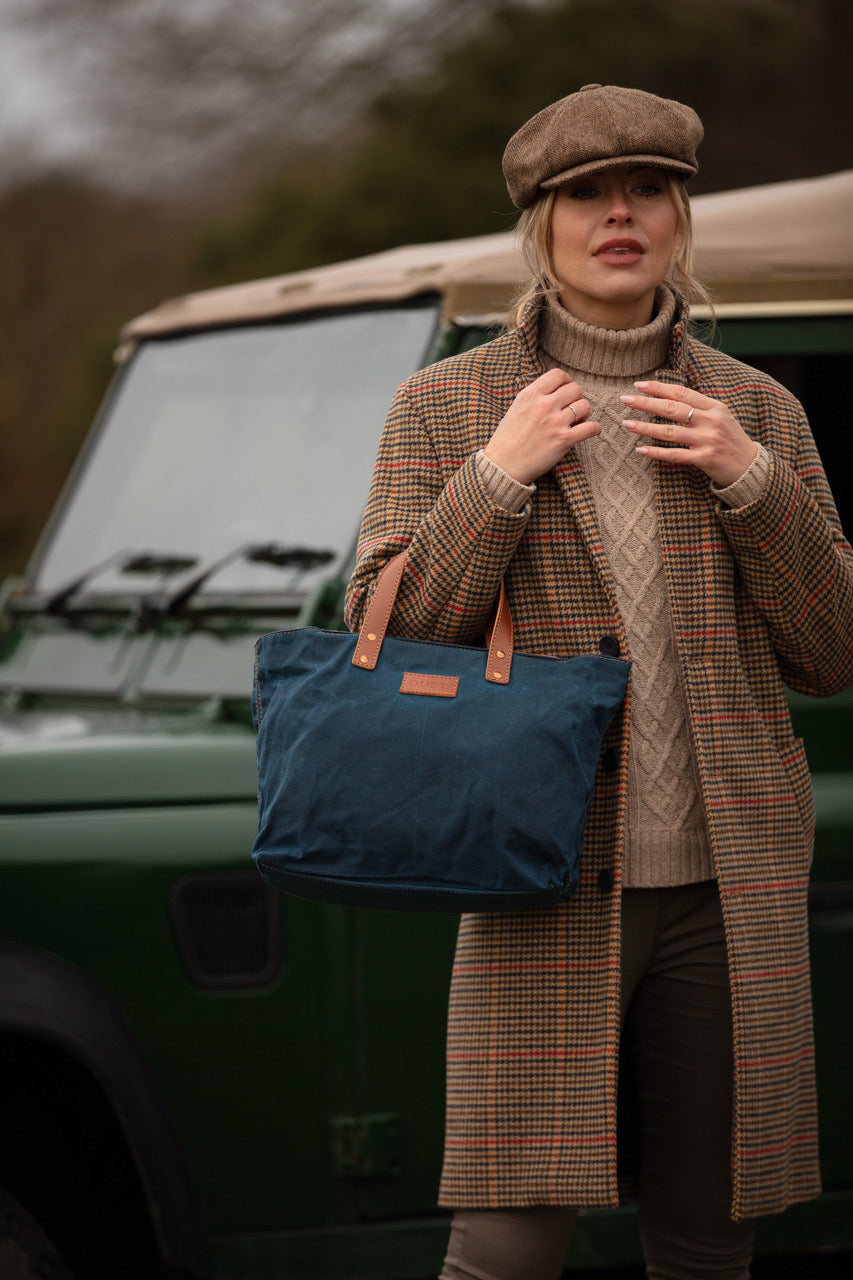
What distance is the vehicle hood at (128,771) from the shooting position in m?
2.60

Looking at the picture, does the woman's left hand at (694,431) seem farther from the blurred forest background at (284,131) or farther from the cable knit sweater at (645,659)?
the blurred forest background at (284,131)

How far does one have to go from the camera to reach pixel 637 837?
202cm

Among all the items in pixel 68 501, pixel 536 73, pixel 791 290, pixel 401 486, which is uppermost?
pixel 536 73

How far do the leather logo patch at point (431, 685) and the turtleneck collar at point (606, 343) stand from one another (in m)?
0.51

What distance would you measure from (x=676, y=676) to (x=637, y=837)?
21cm

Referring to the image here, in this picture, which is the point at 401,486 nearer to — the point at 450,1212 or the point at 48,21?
the point at 450,1212

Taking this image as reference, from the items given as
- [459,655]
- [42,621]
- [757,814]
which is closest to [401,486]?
[459,655]

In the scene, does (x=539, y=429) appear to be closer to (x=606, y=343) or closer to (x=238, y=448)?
(x=606, y=343)

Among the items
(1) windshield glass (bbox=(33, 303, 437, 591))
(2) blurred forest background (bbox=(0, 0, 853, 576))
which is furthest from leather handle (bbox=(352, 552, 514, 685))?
(2) blurred forest background (bbox=(0, 0, 853, 576))

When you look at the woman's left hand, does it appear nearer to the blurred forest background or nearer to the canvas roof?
the canvas roof

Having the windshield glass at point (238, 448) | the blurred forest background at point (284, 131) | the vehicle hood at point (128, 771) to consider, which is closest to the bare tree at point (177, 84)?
the blurred forest background at point (284, 131)

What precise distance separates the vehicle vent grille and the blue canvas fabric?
69 centimetres

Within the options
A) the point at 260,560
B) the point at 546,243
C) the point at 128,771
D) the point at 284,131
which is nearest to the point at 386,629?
the point at 546,243

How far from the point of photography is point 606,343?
2.10 metres
